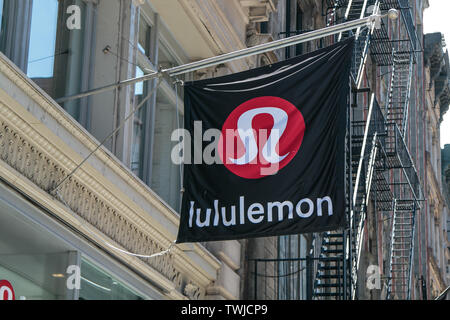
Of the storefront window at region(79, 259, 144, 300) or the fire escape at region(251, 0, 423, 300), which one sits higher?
the fire escape at region(251, 0, 423, 300)

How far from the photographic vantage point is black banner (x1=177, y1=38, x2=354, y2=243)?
10.8m

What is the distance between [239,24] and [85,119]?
565 cm

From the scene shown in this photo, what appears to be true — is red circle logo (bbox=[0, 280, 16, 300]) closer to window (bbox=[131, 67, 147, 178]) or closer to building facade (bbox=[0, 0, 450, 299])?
building facade (bbox=[0, 0, 450, 299])

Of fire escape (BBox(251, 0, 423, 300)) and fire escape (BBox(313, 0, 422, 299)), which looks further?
fire escape (BBox(313, 0, 422, 299))

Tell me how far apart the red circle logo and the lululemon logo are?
8.55ft

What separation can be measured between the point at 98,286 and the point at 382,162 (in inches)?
678

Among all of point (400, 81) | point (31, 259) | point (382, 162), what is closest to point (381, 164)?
point (382, 162)

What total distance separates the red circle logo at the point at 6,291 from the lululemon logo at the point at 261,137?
2.61 meters

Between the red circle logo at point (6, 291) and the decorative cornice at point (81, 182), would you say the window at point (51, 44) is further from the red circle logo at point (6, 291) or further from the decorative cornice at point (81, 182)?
the red circle logo at point (6, 291)

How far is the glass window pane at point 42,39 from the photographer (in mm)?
11930

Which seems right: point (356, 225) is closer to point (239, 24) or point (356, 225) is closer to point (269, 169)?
point (239, 24)

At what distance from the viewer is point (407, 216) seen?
3428 centimetres

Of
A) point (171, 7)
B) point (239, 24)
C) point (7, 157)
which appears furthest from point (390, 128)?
point (7, 157)

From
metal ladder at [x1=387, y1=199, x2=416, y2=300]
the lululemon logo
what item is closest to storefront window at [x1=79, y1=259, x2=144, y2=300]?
the lululemon logo
